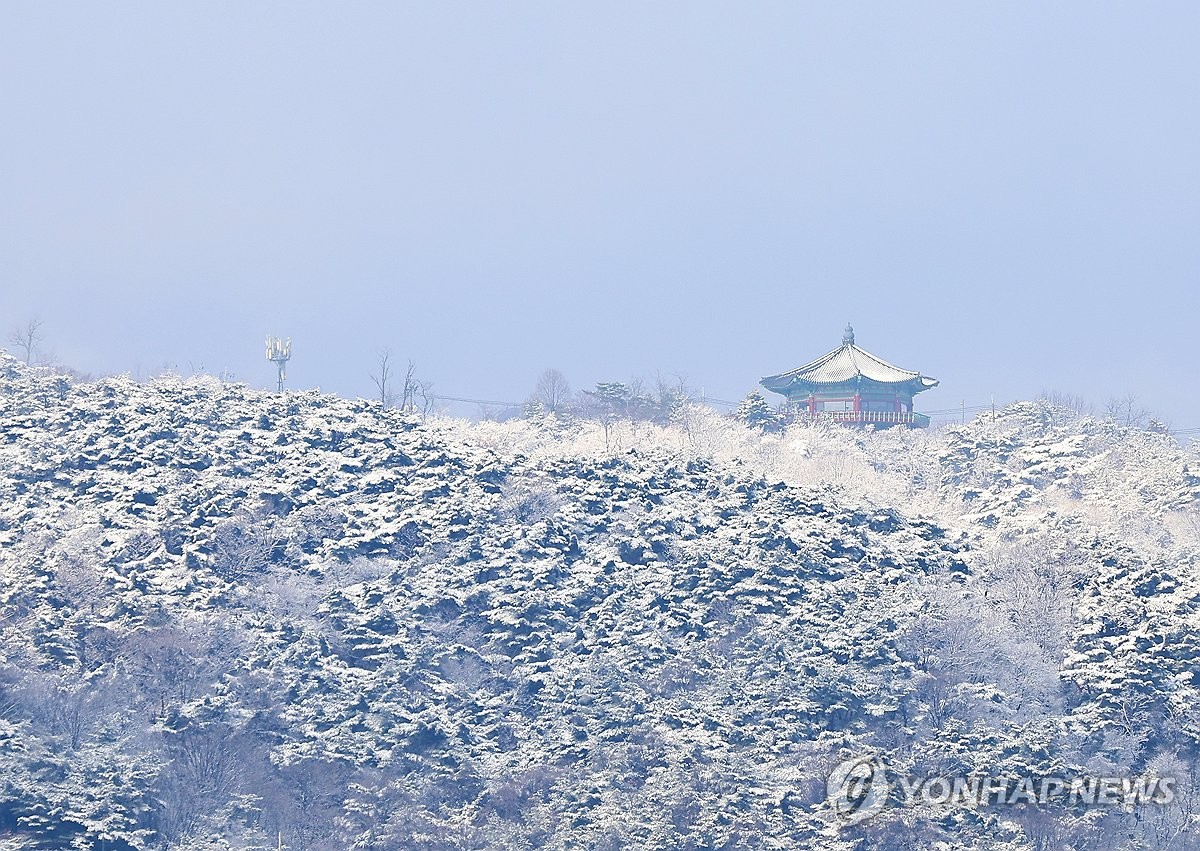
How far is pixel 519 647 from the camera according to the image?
153 feet

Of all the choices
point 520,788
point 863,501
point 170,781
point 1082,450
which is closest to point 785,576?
point 863,501

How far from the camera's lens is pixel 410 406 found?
248ft

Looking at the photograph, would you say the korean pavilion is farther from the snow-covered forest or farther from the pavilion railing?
the snow-covered forest

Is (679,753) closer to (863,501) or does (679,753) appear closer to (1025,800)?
(1025,800)

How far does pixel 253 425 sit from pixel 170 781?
23.1 m
